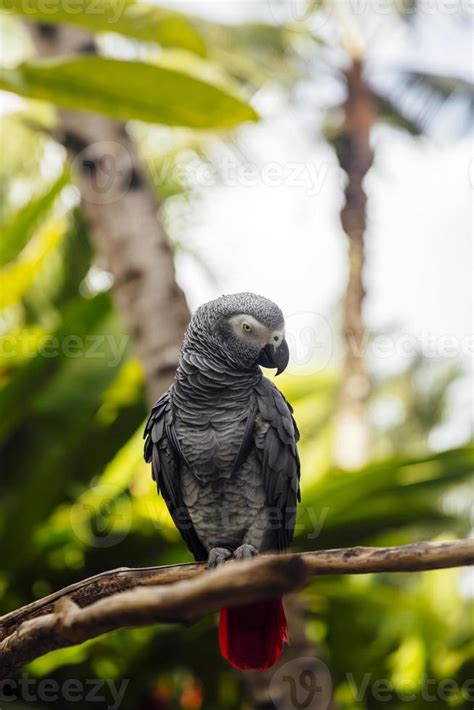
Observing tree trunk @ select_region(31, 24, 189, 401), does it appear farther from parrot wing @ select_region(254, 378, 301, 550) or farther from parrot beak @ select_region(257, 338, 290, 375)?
parrot beak @ select_region(257, 338, 290, 375)

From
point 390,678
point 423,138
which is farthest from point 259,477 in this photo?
point 423,138

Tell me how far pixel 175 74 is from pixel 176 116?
84 mm

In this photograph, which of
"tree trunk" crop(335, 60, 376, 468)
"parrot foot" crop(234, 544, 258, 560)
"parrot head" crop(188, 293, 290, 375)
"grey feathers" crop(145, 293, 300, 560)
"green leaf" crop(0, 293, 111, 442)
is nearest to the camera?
"parrot head" crop(188, 293, 290, 375)

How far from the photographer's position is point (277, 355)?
2.18 ft

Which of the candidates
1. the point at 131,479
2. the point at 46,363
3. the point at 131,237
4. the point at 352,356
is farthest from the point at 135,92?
the point at 352,356

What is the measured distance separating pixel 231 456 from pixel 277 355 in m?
0.21

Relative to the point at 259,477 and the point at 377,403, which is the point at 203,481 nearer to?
the point at 259,477

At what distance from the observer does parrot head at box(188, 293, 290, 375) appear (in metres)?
0.63

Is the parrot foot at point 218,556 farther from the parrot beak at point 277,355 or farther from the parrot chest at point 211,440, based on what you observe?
the parrot beak at point 277,355

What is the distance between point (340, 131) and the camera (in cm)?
580

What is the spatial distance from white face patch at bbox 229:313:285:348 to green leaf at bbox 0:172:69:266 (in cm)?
117

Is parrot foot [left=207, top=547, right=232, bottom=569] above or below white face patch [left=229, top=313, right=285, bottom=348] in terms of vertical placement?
below

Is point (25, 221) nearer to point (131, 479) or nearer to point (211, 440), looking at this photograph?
point (131, 479)

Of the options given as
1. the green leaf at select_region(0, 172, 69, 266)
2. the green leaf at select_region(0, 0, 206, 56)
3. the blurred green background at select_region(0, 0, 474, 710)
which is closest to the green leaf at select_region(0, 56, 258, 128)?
the blurred green background at select_region(0, 0, 474, 710)
